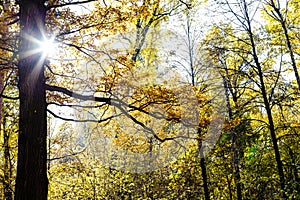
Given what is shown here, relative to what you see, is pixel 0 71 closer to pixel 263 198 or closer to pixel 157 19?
pixel 157 19

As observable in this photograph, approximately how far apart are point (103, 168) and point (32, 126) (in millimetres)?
6886

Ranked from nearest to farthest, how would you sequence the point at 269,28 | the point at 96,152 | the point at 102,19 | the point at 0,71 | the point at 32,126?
the point at 32,126, the point at 0,71, the point at 102,19, the point at 269,28, the point at 96,152

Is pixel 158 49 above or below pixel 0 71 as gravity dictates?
above

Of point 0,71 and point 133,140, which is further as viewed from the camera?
point 133,140

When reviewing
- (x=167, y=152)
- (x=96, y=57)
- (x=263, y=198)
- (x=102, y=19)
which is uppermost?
(x=102, y=19)

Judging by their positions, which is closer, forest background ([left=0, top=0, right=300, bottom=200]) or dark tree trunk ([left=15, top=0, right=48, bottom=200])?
dark tree trunk ([left=15, top=0, right=48, bottom=200])

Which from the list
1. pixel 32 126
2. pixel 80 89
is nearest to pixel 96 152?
pixel 80 89

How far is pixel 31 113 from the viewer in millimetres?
3430

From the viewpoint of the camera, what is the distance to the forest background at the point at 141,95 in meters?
3.73

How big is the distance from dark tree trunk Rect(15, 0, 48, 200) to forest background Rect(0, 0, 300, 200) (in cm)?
1

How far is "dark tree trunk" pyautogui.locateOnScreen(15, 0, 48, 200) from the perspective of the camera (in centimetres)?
323

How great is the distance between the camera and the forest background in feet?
12.3

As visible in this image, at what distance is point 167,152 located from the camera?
11.3 m

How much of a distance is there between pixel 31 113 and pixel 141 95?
232 cm
